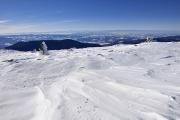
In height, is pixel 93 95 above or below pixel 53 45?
above

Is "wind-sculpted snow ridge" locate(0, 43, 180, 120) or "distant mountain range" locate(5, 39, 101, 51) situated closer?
"wind-sculpted snow ridge" locate(0, 43, 180, 120)

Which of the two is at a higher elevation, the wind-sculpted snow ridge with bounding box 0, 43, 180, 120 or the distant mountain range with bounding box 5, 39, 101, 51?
the wind-sculpted snow ridge with bounding box 0, 43, 180, 120

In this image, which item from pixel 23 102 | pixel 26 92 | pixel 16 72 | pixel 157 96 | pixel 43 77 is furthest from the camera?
pixel 16 72

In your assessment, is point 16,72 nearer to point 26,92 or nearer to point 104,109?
point 26,92

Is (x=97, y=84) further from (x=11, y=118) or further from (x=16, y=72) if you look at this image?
(x=16, y=72)

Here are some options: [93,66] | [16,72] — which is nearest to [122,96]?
[93,66]

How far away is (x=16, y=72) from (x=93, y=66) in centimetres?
863

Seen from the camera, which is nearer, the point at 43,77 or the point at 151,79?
the point at 151,79

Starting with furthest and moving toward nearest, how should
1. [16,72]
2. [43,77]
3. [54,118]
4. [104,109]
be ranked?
[16,72]
[43,77]
[104,109]
[54,118]

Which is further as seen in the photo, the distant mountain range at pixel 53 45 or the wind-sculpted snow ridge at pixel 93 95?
the distant mountain range at pixel 53 45

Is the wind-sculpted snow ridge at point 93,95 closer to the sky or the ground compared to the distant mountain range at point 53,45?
closer to the sky

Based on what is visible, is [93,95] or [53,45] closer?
[93,95]

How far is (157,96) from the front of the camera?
50.5ft

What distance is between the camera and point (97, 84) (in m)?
19.4
